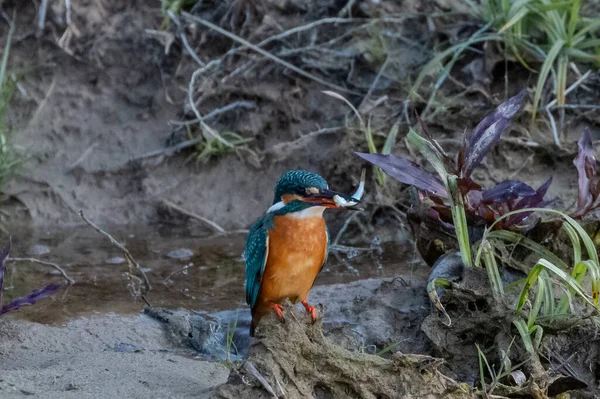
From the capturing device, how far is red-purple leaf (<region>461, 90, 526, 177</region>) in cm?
411

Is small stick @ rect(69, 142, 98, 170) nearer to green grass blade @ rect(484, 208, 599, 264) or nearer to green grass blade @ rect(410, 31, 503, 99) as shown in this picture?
green grass blade @ rect(410, 31, 503, 99)

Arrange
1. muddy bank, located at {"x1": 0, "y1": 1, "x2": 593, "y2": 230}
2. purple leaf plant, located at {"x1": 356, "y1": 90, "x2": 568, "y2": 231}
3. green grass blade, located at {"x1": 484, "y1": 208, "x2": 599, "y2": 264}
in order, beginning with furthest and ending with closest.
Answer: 1. muddy bank, located at {"x1": 0, "y1": 1, "x2": 593, "y2": 230}
2. purple leaf plant, located at {"x1": 356, "y1": 90, "x2": 568, "y2": 231}
3. green grass blade, located at {"x1": 484, "y1": 208, "x2": 599, "y2": 264}

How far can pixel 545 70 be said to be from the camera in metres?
6.29

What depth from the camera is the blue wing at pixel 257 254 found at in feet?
13.0

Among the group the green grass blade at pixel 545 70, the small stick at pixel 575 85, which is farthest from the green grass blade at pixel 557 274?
the small stick at pixel 575 85

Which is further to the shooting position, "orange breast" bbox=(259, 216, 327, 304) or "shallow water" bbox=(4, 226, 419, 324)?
"shallow water" bbox=(4, 226, 419, 324)

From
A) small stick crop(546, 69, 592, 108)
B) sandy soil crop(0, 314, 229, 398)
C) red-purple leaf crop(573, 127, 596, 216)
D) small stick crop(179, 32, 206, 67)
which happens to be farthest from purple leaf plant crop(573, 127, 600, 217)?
small stick crop(179, 32, 206, 67)

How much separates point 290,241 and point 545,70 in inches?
119

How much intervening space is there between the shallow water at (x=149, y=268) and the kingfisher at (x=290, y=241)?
1014 mm

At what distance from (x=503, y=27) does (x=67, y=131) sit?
342 centimetres

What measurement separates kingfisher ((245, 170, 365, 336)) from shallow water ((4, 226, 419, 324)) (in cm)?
101

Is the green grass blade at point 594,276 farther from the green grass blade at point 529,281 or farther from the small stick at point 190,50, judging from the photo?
the small stick at point 190,50

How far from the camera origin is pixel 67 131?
762cm

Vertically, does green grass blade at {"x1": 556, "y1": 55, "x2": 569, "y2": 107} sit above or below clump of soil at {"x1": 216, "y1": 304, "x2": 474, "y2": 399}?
below
